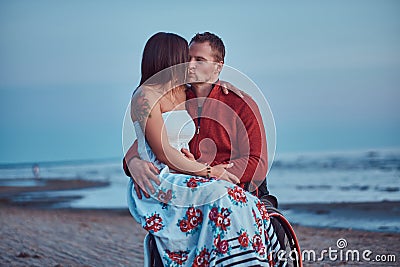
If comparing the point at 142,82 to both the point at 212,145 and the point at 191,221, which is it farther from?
the point at 191,221

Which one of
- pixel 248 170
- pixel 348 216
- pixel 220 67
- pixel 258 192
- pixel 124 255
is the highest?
pixel 220 67

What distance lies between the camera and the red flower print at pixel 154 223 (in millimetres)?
3361

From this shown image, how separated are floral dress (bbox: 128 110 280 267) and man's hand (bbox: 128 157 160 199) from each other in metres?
0.04

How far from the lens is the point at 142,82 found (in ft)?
11.9

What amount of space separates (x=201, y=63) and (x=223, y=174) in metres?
0.76

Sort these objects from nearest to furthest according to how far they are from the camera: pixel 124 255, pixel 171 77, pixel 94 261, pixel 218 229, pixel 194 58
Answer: pixel 218 229 → pixel 171 77 → pixel 194 58 → pixel 94 261 → pixel 124 255

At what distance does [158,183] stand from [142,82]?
0.63 meters

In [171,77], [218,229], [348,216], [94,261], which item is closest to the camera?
[218,229]

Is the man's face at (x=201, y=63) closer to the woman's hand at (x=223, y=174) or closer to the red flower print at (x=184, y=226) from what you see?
Result: the woman's hand at (x=223, y=174)

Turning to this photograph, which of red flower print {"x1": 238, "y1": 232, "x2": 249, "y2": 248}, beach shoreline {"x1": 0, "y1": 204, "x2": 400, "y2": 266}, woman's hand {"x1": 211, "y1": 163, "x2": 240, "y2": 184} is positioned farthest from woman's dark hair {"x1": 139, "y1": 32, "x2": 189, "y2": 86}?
beach shoreline {"x1": 0, "y1": 204, "x2": 400, "y2": 266}

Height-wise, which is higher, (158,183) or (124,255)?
(158,183)

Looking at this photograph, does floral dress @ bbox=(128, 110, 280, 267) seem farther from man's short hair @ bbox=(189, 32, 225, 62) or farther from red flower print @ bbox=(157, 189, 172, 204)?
man's short hair @ bbox=(189, 32, 225, 62)

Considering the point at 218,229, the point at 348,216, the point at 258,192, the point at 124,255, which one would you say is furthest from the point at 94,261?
the point at 348,216

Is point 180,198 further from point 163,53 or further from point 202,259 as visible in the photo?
point 163,53
